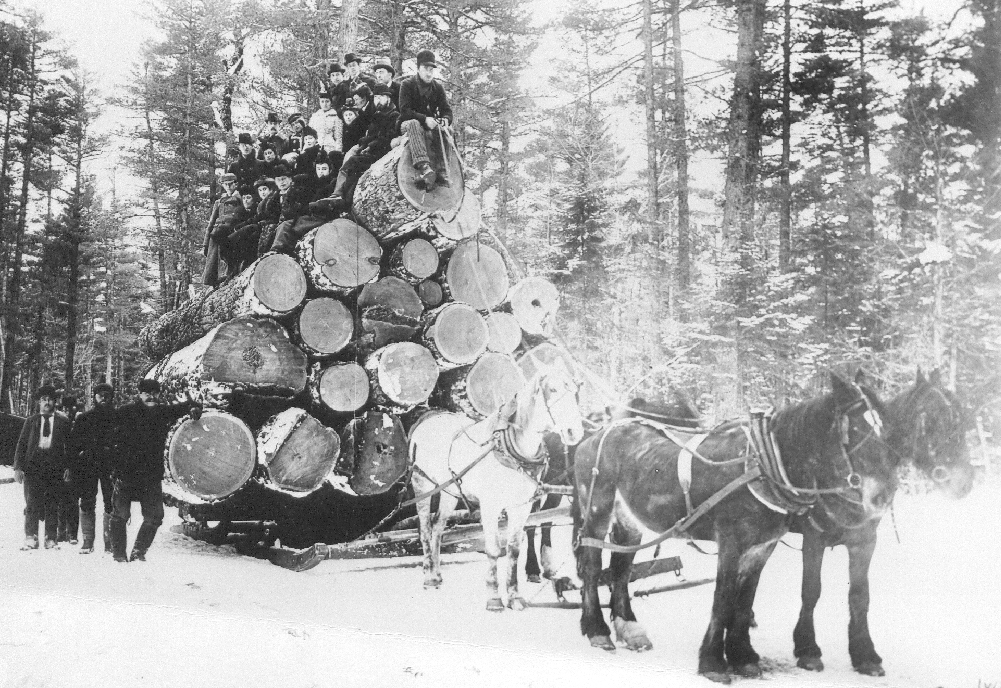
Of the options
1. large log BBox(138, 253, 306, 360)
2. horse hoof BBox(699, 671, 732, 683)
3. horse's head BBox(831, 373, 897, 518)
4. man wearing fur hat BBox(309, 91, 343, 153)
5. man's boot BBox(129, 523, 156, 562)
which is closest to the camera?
horse's head BBox(831, 373, 897, 518)

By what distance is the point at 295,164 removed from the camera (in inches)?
243

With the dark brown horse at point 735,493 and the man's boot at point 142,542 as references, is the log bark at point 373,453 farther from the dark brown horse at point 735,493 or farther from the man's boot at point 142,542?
the dark brown horse at point 735,493

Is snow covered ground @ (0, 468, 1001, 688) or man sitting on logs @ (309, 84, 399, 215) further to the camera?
man sitting on logs @ (309, 84, 399, 215)

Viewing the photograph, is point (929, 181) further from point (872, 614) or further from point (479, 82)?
point (479, 82)

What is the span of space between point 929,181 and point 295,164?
17.4ft

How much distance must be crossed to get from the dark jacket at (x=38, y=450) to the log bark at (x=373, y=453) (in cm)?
170

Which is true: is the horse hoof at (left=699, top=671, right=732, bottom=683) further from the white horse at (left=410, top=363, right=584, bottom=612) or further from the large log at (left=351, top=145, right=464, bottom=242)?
the large log at (left=351, top=145, right=464, bottom=242)

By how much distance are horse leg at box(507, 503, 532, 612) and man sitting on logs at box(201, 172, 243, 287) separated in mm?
3532

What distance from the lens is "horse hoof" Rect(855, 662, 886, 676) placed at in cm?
276

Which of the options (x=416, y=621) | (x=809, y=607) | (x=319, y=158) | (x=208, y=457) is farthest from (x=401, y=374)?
(x=809, y=607)

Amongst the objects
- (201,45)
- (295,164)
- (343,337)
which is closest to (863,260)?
(343,337)

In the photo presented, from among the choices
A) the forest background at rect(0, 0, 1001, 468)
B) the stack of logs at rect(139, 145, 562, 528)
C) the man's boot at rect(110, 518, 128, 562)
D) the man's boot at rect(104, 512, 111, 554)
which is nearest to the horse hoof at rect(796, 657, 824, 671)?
the forest background at rect(0, 0, 1001, 468)

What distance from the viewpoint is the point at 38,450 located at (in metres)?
4.03

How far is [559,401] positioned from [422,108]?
2.07 metres
